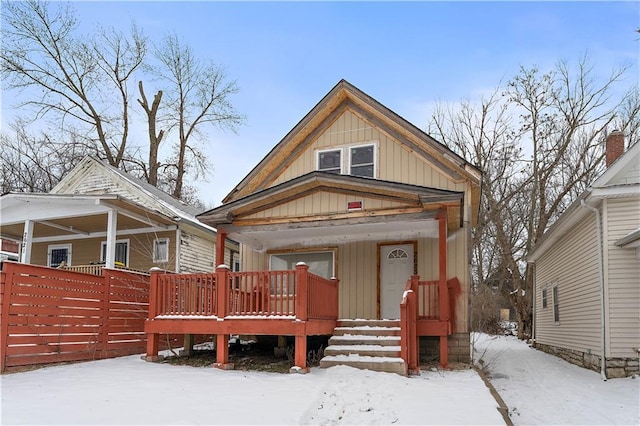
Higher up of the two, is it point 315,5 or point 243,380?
point 315,5

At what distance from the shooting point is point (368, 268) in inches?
513

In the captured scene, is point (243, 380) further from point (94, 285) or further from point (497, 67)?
point (497, 67)

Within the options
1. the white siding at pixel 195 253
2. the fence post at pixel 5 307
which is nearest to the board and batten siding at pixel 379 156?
the white siding at pixel 195 253

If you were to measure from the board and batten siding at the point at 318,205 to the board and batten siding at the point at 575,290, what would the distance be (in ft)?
18.4

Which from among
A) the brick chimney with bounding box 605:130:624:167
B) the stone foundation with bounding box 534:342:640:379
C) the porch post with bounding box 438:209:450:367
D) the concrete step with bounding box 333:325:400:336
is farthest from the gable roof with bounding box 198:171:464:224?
the brick chimney with bounding box 605:130:624:167

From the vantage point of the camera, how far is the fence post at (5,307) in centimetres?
839

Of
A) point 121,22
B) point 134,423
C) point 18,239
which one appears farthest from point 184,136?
point 134,423

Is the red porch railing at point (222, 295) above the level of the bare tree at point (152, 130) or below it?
below

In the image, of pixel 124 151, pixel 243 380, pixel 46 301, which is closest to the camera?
pixel 243 380

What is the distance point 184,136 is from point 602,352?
28.3m

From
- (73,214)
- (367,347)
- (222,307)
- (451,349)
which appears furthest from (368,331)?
(73,214)

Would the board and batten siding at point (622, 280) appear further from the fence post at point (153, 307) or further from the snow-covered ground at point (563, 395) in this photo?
the fence post at point (153, 307)

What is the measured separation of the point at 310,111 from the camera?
46.3 feet

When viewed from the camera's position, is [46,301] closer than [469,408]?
No
